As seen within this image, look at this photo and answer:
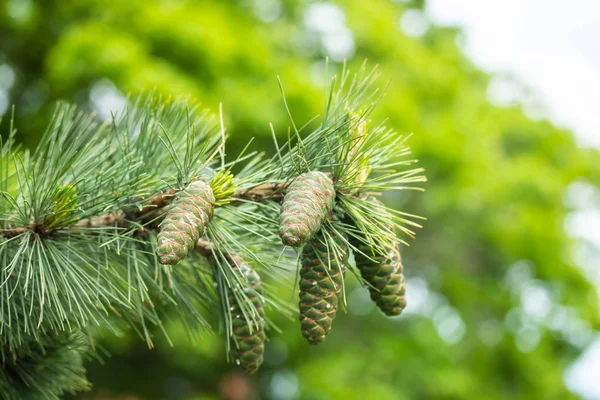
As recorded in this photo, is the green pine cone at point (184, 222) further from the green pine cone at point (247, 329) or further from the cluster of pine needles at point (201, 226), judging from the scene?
the green pine cone at point (247, 329)

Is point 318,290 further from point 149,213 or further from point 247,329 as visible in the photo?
point 149,213

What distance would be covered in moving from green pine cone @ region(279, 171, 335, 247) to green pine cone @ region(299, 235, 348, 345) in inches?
2.5

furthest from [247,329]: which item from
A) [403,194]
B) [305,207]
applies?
[403,194]

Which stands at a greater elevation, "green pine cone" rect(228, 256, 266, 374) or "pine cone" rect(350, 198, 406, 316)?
"pine cone" rect(350, 198, 406, 316)

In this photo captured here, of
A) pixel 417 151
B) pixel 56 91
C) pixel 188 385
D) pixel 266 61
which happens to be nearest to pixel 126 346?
pixel 188 385

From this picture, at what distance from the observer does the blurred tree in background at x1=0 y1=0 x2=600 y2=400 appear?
4.66 meters

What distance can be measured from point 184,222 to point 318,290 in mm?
223

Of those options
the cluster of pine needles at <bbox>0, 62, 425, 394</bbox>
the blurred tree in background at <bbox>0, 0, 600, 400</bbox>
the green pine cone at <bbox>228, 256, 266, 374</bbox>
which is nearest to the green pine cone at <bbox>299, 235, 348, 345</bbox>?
the cluster of pine needles at <bbox>0, 62, 425, 394</bbox>

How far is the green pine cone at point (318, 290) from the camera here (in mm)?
872

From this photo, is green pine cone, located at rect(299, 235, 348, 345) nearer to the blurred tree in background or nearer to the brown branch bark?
the brown branch bark

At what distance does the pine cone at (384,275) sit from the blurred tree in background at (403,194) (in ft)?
10.7

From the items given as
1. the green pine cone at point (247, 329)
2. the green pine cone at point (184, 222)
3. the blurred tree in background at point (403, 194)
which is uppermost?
the blurred tree in background at point (403, 194)

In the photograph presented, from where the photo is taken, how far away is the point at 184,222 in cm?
79

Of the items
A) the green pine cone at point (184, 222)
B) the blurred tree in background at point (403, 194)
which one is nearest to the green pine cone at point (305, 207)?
the green pine cone at point (184, 222)
